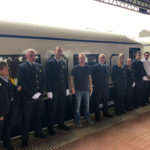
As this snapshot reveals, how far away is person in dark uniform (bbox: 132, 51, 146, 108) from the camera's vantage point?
16.9ft

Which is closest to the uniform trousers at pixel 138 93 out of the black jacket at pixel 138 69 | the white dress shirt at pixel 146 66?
the black jacket at pixel 138 69

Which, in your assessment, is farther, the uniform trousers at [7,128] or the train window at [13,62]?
the train window at [13,62]

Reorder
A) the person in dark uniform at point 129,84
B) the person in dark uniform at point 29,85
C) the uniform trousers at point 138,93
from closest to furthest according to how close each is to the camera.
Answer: the person in dark uniform at point 29,85 → the person in dark uniform at point 129,84 → the uniform trousers at point 138,93

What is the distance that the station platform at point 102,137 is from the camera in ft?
10.1

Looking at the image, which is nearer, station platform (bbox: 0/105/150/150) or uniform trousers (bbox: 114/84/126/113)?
station platform (bbox: 0/105/150/150)

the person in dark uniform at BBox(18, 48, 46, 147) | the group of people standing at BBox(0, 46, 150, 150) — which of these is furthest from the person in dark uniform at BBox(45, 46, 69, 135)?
the person in dark uniform at BBox(18, 48, 46, 147)

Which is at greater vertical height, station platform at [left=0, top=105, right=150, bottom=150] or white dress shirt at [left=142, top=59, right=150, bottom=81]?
white dress shirt at [left=142, top=59, right=150, bottom=81]

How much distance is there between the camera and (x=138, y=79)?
5188 millimetres

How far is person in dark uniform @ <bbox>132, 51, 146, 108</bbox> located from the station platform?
118cm

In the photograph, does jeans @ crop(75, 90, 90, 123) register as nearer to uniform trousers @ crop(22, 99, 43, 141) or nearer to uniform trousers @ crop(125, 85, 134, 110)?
uniform trousers @ crop(22, 99, 43, 141)

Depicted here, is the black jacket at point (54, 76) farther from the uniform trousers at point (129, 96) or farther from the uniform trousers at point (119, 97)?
the uniform trousers at point (129, 96)

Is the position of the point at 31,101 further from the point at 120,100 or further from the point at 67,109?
the point at 120,100

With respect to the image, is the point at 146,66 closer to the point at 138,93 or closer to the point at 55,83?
the point at 138,93

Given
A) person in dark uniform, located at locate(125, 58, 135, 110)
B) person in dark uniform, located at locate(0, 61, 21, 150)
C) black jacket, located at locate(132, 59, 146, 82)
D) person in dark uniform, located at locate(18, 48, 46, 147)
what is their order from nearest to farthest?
person in dark uniform, located at locate(0, 61, 21, 150), person in dark uniform, located at locate(18, 48, 46, 147), person in dark uniform, located at locate(125, 58, 135, 110), black jacket, located at locate(132, 59, 146, 82)
